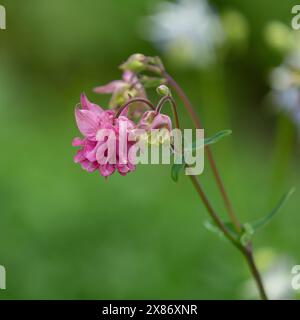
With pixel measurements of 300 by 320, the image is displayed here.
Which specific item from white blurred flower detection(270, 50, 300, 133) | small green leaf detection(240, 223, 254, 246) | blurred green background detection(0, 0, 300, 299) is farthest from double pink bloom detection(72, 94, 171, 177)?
blurred green background detection(0, 0, 300, 299)

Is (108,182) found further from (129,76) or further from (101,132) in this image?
(101,132)

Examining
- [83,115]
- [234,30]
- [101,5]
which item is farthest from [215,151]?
[83,115]

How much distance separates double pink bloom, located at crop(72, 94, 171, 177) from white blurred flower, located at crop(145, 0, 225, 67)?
1382 millimetres

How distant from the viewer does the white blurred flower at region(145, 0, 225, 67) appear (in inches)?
95.3

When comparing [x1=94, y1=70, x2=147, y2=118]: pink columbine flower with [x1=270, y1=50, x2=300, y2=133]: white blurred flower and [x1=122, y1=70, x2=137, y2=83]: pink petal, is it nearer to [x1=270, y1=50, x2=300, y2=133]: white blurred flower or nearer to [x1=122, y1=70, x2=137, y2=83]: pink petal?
[x1=122, y1=70, x2=137, y2=83]: pink petal

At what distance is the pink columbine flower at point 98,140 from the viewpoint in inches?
40.9

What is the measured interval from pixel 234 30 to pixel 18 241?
969 mm

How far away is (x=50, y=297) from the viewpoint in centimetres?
208

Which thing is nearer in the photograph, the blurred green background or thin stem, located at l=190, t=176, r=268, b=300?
thin stem, located at l=190, t=176, r=268, b=300

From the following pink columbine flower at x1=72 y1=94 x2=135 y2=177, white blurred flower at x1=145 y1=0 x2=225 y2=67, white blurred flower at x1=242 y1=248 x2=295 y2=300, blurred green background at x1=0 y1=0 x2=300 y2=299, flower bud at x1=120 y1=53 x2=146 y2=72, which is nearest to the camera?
pink columbine flower at x1=72 y1=94 x2=135 y2=177

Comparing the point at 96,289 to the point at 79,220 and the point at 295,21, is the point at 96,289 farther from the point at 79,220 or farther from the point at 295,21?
the point at 295,21

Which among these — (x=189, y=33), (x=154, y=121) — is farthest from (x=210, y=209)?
(x=189, y=33)

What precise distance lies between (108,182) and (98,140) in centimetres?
173

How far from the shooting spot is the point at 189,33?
8.00 feet
